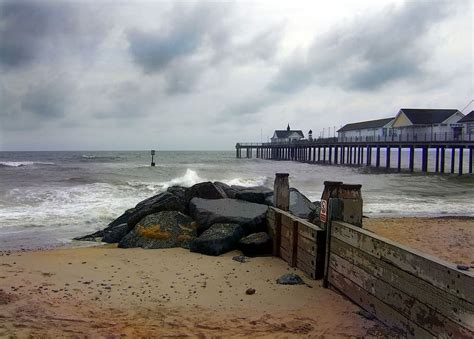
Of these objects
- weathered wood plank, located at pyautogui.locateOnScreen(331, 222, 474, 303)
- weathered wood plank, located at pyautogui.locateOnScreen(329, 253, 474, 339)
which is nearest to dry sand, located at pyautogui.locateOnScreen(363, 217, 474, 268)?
weathered wood plank, located at pyautogui.locateOnScreen(329, 253, 474, 339)

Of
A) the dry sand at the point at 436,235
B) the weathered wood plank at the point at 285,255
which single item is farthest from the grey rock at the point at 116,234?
the dry sand at the point at 436,235

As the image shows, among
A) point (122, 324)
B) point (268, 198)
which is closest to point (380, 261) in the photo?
point (122, 324)

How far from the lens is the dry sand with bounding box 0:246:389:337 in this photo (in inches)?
188

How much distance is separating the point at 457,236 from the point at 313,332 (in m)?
8.19

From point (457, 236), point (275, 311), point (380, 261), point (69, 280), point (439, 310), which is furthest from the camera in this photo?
point (457, 236)

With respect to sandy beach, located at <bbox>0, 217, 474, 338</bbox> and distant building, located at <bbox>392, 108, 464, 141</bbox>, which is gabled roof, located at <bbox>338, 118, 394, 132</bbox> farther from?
sandy beach, located at <bbox>0, 217, 474, 338</bbox>

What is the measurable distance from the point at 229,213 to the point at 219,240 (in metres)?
0.95

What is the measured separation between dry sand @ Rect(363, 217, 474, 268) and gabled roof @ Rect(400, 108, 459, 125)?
3877 cm

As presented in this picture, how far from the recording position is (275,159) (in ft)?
286

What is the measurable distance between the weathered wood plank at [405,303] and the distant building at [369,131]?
50.0 meters

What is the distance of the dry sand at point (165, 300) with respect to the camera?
4.78 metres

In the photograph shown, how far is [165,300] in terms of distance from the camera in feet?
19.1

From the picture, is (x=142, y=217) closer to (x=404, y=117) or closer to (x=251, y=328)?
(x=251, y=328)

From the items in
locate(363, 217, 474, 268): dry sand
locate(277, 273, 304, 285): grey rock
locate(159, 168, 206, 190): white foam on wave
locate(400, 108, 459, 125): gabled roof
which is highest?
locate(400, 108, 459, 125): gabled roof
